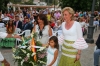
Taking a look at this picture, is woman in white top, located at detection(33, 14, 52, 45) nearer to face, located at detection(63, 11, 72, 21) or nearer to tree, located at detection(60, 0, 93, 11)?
face, located at detection(63, 11, 72, 21)

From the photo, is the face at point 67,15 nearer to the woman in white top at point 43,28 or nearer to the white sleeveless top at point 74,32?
the white sleeveless top at point 74,32

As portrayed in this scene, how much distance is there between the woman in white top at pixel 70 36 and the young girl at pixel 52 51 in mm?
268

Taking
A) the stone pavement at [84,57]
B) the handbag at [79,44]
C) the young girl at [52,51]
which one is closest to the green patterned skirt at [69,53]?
the handbag at [79,44]

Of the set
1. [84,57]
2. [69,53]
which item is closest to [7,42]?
[84,57]

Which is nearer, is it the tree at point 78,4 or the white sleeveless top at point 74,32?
the white sleeveless top at point 74,32

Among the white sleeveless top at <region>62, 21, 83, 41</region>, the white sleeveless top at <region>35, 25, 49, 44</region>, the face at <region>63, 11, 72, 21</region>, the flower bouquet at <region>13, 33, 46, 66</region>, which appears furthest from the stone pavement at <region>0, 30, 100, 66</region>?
the face at <region>63, 11, 72, 21</region>

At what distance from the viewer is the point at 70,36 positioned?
159 inches

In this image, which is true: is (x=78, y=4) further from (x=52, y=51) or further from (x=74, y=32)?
(x=74, y=32)

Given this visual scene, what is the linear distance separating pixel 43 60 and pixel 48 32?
77cm

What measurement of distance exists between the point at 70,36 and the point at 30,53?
88 cm

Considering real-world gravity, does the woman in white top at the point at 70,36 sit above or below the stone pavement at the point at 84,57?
above

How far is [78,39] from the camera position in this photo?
13.0 feet

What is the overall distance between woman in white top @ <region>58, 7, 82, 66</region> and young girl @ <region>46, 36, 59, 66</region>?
0.27 meters

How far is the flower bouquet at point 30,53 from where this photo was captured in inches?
169
